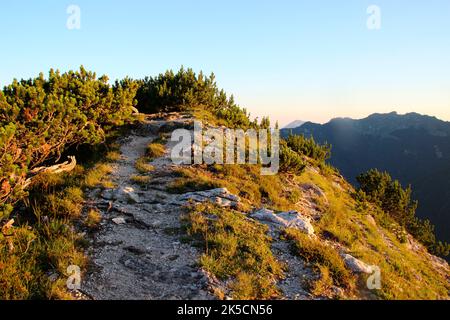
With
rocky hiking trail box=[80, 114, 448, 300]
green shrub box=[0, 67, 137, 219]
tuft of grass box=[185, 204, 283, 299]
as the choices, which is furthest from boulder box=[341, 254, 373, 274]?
green shrub box=[0, 67, 137, 219]

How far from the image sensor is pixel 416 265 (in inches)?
523

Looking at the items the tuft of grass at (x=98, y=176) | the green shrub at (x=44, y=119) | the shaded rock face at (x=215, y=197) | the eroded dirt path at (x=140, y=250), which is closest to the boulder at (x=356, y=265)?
the shaded rock face at (x=215, y=197)

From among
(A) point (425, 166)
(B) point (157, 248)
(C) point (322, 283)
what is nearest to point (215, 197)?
(B) point (157, 248)

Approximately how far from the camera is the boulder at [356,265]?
26.4 feet

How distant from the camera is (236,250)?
25.9 feet

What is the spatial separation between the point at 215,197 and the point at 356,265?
4799 millimetres

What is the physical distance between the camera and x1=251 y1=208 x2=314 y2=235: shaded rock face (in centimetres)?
970

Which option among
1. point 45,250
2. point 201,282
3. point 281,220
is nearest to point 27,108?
point 45,250

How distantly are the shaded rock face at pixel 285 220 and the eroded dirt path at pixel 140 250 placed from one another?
2.63m

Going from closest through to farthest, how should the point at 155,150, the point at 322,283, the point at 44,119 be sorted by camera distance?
the point at 322,283
the point at 44,119
the point at 155,150

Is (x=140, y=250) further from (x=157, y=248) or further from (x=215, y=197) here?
(x=215, y=197)

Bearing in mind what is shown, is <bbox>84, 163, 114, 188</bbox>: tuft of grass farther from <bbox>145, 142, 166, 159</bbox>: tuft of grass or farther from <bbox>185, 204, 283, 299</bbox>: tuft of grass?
<bbox>185, 204, 283, 299</bbox>: tuft of grass

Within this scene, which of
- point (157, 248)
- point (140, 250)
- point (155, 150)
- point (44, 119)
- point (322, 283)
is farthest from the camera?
point (155, 150)
